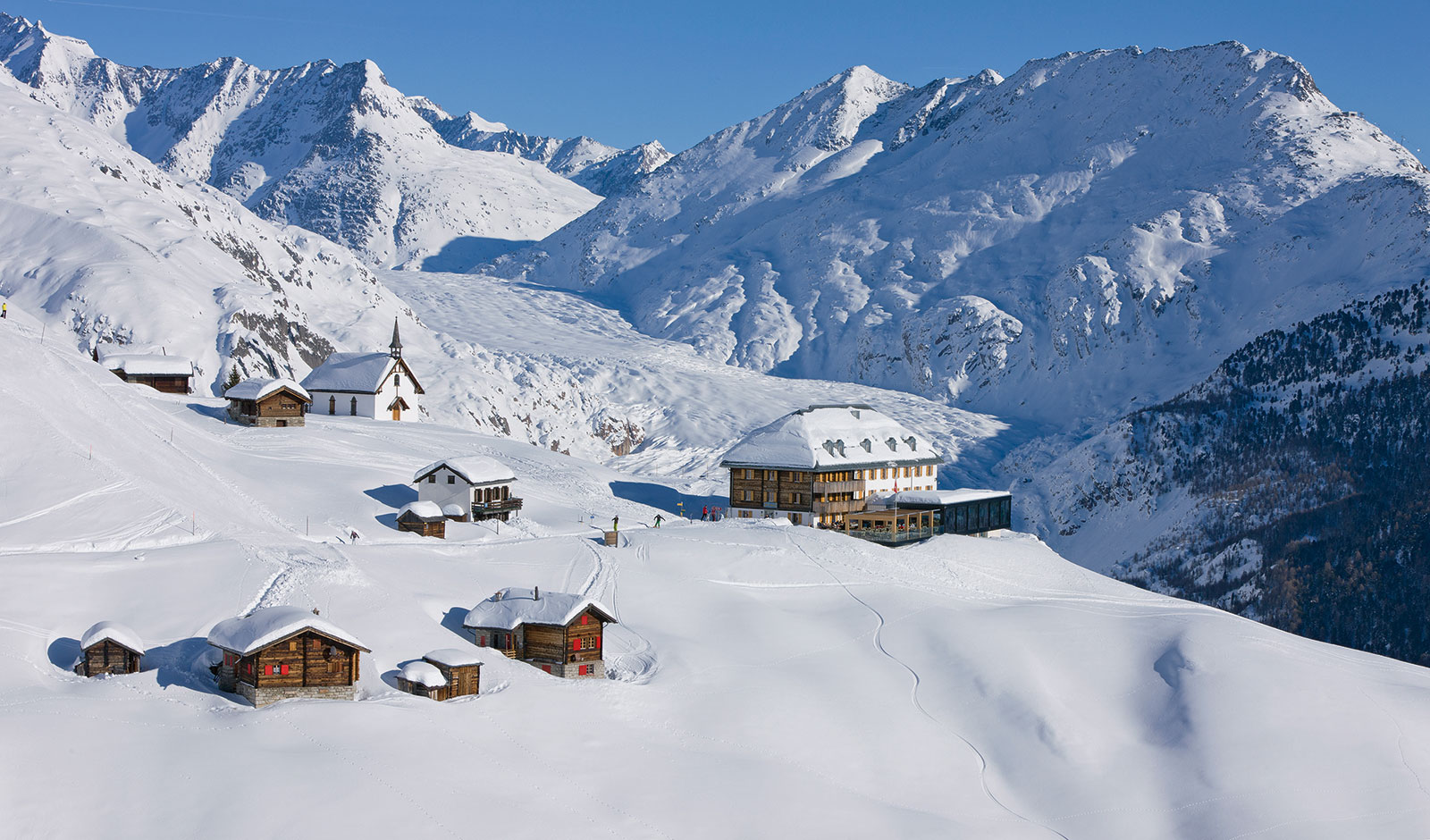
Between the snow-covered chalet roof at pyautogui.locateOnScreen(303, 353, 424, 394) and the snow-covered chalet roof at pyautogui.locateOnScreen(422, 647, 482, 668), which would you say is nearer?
the snow-covered chalet roof at pyautogui.locateOnScreen(422, 647, 482, 668)

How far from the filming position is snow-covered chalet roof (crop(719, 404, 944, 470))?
72250mm

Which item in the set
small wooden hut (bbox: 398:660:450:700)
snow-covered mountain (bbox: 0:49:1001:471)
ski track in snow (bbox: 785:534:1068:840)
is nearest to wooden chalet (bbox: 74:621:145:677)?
small wooden hut (bbox: 398:660:450:700)

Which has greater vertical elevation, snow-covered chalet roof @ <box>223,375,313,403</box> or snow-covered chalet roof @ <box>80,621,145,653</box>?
snow-covered chalet roof @ <box>223,375,313,403</box>

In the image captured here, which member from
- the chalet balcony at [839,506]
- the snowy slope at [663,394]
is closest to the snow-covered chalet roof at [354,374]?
the snowy slope at [663,394]

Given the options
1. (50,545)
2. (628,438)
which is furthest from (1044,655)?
(628,438)

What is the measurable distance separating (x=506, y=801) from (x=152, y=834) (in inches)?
343

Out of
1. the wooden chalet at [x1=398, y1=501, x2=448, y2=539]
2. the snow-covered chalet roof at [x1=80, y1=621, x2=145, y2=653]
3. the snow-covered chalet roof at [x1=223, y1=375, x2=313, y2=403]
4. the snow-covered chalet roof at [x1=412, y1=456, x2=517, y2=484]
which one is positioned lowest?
the snow-covered chalet roof at [x1=80, y1=621, x2=145, y2=653]

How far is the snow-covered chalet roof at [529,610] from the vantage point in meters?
44.4

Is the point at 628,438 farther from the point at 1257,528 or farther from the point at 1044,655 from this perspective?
the point at 1044,655

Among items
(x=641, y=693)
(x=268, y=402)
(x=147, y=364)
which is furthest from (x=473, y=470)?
(x=147, y=364)

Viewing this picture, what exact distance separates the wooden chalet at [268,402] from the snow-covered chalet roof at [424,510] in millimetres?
18432

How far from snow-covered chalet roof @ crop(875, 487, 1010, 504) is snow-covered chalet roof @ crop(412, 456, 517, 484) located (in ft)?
72.1

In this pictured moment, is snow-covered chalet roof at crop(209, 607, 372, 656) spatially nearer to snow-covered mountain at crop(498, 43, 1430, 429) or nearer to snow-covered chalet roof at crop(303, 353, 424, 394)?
snow-covered chalet roof at crop(303, 353, 424, 394)

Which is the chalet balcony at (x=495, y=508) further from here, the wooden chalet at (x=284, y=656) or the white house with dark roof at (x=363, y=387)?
the white house with dark roof at (x=363, y=387)
